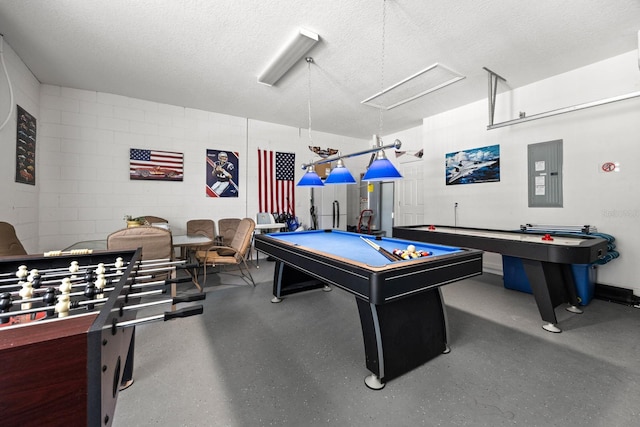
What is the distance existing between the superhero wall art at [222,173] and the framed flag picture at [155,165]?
53 cm

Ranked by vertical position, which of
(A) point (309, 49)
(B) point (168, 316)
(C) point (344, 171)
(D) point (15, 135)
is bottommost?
(B) point (168, 316)

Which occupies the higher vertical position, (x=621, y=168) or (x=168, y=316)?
(x=621, y=168)

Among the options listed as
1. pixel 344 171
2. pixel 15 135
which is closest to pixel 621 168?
pixel 344 171

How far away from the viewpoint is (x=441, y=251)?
2355 millimetres

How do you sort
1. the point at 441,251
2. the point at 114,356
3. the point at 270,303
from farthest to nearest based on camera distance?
the point at 270,303 → the point at 441,251 → the point at 114,356

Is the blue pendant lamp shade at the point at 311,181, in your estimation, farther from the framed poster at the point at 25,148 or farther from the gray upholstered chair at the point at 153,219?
the framed poster at the point at 25,148

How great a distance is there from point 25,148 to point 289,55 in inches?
142

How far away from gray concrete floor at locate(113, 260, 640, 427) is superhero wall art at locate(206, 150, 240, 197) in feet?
10.1

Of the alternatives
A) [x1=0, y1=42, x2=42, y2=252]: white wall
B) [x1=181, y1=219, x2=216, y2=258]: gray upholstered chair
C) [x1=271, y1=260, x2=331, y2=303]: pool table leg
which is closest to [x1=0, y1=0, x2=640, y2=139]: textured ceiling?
[x1=0, y1=42, x2=42, y2=252]: white wall

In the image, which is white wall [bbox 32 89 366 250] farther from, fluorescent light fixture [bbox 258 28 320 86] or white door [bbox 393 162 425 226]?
white door [bbox 393 162 425 226]

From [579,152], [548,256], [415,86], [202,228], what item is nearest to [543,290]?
[548,256]

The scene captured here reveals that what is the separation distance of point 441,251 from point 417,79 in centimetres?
278

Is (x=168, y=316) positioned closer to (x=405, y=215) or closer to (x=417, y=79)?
(x=417, y=79)

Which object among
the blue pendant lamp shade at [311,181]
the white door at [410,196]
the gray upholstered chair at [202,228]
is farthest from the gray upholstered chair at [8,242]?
the white door at [410,196]
